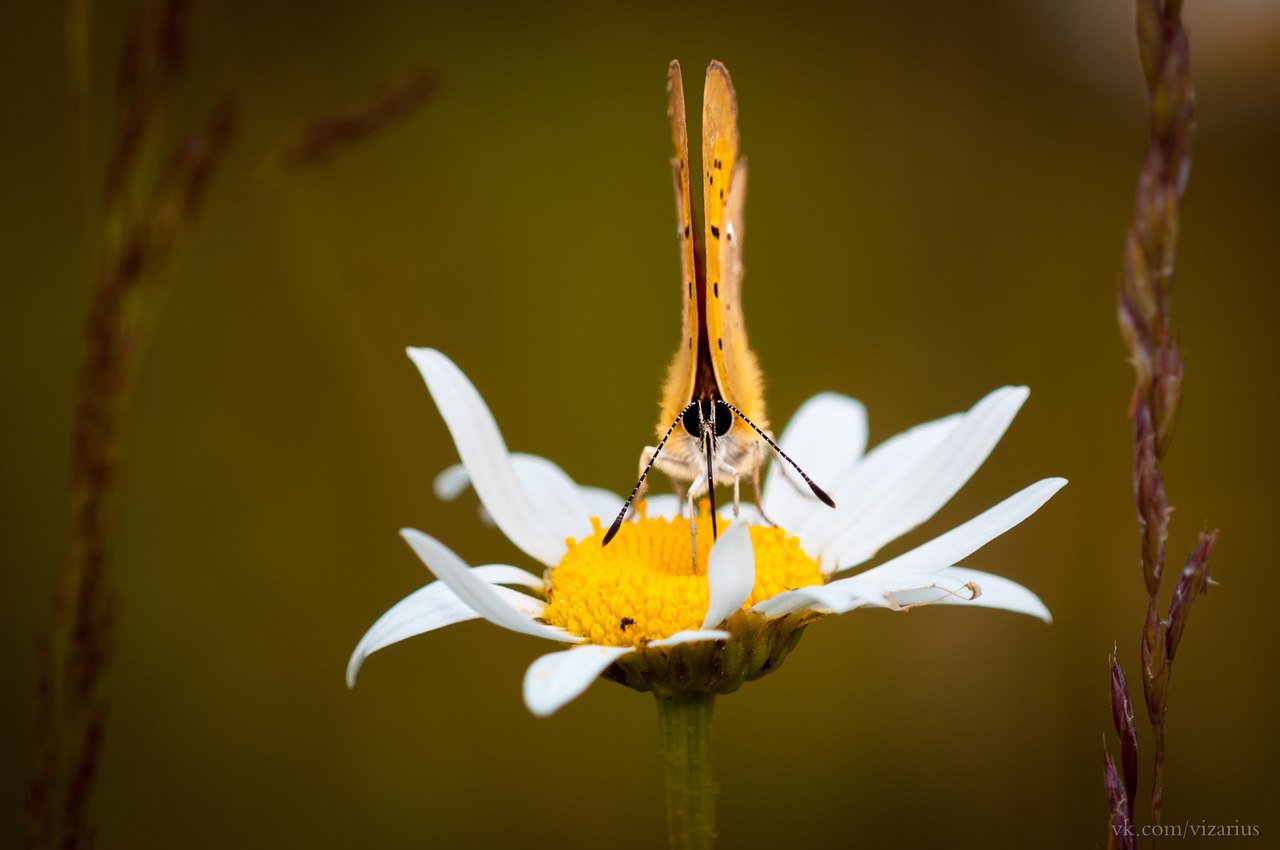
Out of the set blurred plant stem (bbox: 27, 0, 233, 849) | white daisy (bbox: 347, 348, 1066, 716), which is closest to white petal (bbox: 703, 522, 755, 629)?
white daisy (bbox: 347, 348, 1066, 716)

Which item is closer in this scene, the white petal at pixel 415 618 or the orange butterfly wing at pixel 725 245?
Answer: the white petal at pixel 415 618

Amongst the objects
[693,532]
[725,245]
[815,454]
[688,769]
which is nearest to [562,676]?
[688,769]

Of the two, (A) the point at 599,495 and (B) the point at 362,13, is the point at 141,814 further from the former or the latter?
(B) the point at 362,13

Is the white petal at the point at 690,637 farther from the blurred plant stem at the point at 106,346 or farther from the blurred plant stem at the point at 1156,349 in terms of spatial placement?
the blurred plant stem at the point at 106,346

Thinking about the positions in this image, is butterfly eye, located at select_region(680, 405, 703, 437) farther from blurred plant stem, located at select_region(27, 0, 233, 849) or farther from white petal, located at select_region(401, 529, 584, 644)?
blurred plant stem, located at select_region(27, 0, 233, 849)

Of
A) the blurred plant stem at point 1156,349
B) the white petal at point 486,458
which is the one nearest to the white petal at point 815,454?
the white petal at point 486,458
